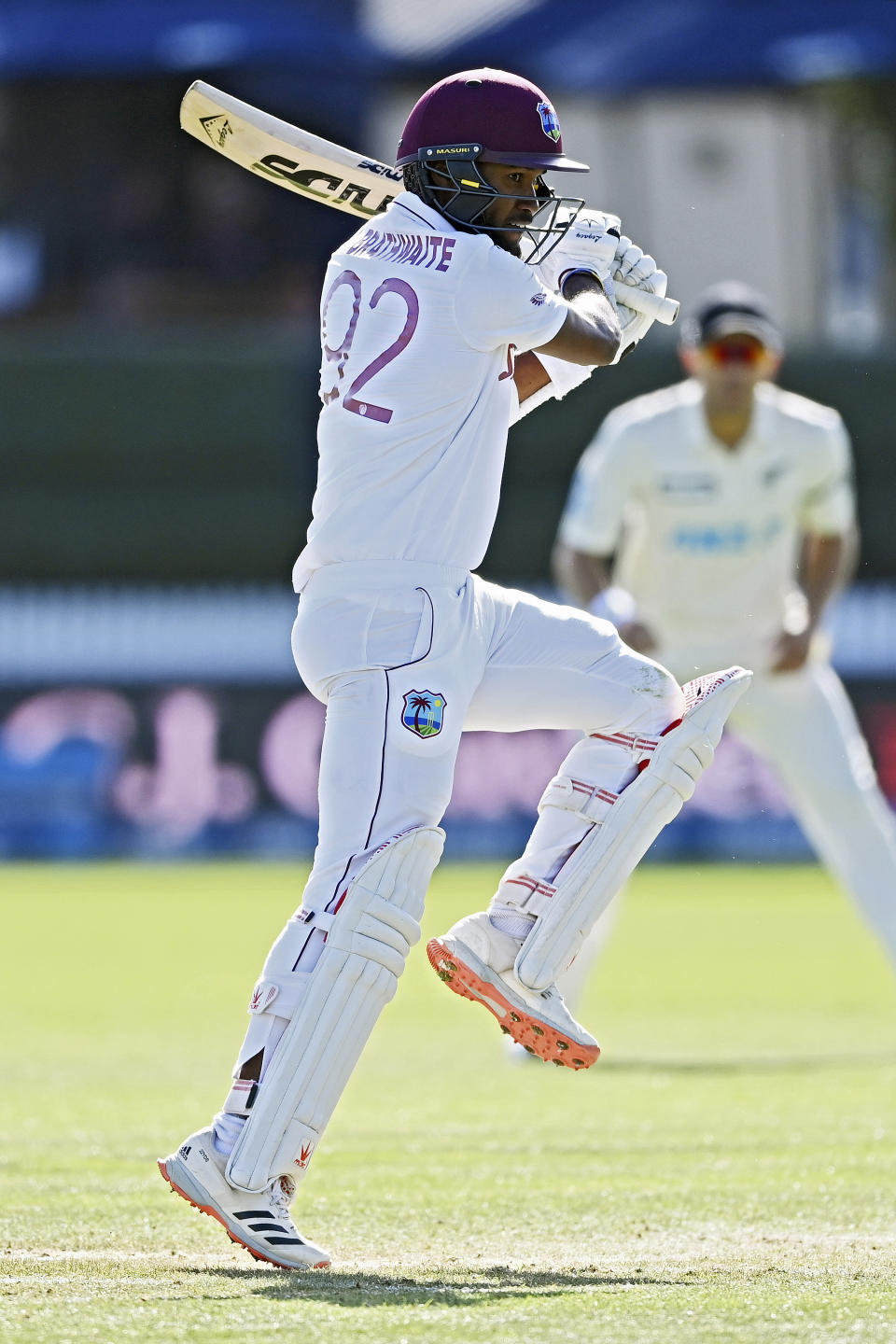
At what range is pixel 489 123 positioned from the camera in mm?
4250

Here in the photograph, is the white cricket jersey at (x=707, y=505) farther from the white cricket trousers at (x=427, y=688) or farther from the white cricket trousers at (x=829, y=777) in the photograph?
the white cricket trousers at (x=427, y=688)

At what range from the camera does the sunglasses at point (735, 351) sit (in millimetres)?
7523

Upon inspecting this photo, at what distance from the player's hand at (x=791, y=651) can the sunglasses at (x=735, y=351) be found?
95 cm

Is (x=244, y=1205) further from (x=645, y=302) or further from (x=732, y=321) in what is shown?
(x=732, y=321)

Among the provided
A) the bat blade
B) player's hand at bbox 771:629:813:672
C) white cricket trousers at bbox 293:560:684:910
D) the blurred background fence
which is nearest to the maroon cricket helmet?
the bat blade

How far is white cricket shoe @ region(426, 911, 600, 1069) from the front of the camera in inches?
167

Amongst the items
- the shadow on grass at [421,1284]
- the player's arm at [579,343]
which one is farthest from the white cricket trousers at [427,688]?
the shadow on grass at [421,1284]

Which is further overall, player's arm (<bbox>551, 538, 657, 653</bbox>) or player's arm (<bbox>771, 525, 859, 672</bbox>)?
player's arm (<bbox>771, 525, 859, 672</bbox>)

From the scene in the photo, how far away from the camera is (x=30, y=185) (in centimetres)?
1930

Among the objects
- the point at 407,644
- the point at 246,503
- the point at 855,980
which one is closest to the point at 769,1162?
the point at 407,644

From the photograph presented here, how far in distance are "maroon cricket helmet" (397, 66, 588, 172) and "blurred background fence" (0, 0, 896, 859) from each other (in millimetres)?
9700

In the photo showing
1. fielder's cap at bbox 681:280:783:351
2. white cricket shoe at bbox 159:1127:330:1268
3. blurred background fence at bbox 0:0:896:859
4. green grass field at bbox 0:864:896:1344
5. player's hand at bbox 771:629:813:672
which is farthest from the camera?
blurred background fence at bbox 0:0:896:859

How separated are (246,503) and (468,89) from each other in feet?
41.8

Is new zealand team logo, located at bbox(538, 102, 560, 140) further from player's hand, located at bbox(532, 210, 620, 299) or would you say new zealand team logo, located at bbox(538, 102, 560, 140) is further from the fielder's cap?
the fielder's cap
